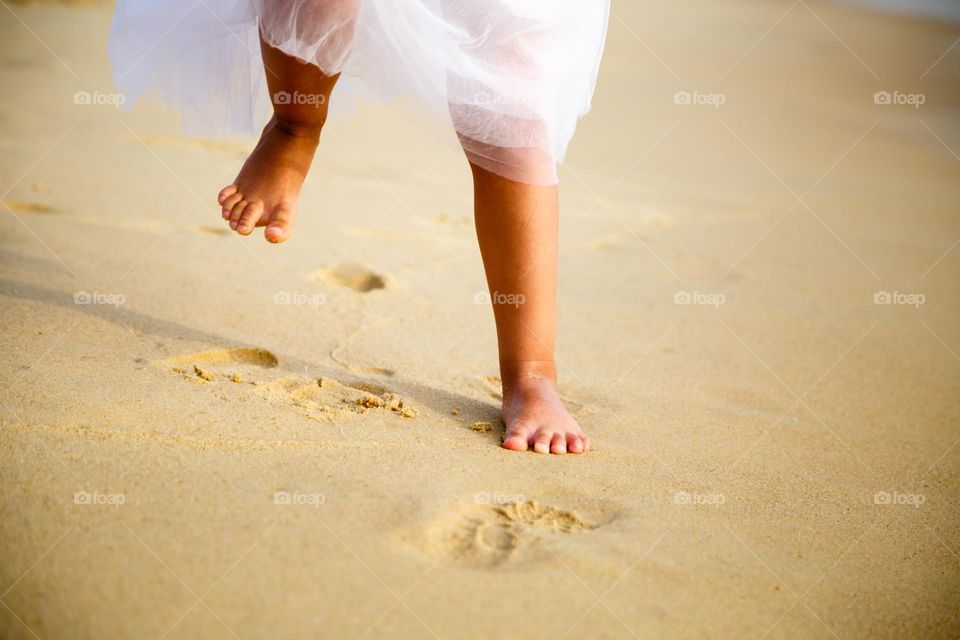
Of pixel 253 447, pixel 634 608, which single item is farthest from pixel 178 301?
pixel 634 608

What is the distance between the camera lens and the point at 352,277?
2.46m

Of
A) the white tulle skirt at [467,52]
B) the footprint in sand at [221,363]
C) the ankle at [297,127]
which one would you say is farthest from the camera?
the ankle at [297,127]

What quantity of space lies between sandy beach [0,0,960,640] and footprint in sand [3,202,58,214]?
0.05ft

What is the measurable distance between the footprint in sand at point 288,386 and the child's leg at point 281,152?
275 mm

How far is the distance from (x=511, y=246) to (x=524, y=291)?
9 centimetres

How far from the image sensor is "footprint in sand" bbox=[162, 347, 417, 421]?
1.68 meters

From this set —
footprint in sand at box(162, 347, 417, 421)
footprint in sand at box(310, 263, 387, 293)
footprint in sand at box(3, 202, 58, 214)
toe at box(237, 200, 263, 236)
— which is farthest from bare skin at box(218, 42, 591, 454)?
footprint in sand at box(3, 202, 58, 214)

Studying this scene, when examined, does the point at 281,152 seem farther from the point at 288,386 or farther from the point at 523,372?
the point at 523,372

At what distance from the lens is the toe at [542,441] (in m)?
1.62

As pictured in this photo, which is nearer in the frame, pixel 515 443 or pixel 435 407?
→ pixel 515 443

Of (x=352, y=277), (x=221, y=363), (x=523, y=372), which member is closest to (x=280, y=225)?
(x=221, y=363)

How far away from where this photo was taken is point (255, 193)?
6.09ft

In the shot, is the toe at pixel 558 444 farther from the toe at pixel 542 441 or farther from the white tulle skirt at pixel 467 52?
the white tulle skirt at pixel 467 52

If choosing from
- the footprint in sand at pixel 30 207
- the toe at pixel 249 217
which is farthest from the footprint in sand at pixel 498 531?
the footprint in sand at pixel 30 207
